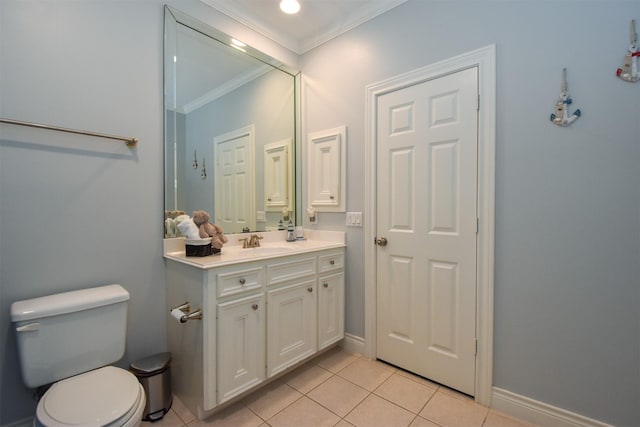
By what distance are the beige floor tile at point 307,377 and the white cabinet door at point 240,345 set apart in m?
0.30

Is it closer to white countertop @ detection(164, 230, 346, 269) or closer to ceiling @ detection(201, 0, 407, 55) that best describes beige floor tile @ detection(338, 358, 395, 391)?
white countertop @ detection(164, 230, 346, 269)

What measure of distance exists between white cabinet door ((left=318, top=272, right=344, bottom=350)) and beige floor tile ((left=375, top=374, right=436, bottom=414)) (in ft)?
1.58

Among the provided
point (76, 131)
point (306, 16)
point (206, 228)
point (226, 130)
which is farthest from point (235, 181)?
point (306, 16)

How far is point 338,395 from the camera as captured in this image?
1763 mm

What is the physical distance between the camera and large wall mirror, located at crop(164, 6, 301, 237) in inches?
73.6

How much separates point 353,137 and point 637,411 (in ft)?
7.05

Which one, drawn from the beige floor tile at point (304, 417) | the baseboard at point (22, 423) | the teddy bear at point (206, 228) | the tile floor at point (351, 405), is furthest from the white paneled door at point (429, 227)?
the baseboard at point (22, 423)

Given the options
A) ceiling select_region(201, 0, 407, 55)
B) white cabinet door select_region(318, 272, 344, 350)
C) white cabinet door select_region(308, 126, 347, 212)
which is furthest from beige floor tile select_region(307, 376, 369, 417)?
ceiling select_region(201, 0, 407, 55)

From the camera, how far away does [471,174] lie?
1.70 m

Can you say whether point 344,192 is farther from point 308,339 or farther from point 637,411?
point 637,411

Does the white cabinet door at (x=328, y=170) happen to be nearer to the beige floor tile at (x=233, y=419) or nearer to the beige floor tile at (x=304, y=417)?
the beige floor tile at (x=304, y=417)

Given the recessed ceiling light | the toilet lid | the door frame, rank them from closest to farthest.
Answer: the toilet lid
the door frame
the recessed ceiling light

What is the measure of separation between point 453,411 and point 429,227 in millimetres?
1077

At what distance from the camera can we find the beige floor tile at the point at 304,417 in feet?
5.01
